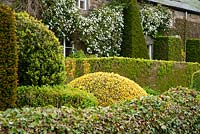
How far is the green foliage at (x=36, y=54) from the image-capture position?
9336mm

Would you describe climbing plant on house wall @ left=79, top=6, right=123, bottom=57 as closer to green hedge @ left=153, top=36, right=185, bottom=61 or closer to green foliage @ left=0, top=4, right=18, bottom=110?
green hedge @ left=153, top=36, right=185, bottom=61

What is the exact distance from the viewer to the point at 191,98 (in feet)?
28.8

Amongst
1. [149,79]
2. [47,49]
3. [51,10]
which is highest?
[51,10]

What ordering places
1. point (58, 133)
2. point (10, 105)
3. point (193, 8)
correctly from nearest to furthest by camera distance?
point (58, 133)
point (10, 105)
point (193, 8)

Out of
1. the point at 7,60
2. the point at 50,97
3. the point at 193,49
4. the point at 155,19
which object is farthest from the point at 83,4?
the point at 7,60

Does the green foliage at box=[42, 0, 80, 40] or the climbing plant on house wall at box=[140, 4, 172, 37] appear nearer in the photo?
the green foliage at box=[42, 0, 80, 40]

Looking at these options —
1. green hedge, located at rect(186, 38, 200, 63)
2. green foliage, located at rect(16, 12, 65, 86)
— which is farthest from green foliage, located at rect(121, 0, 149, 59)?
green foliage, located at rect(16, 12, 65, 86)

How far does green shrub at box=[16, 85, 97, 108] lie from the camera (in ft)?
30.1

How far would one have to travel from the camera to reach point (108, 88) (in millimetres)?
11102

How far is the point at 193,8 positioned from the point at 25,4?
15042mm

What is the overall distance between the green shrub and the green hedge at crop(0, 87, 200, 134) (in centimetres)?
165

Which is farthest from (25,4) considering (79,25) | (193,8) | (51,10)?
(193,8)

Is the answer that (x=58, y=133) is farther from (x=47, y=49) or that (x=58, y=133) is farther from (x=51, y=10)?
(x=51, y=10)

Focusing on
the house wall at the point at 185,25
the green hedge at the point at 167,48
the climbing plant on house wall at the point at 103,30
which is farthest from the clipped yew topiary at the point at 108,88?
the house wall at the point at 185,25
